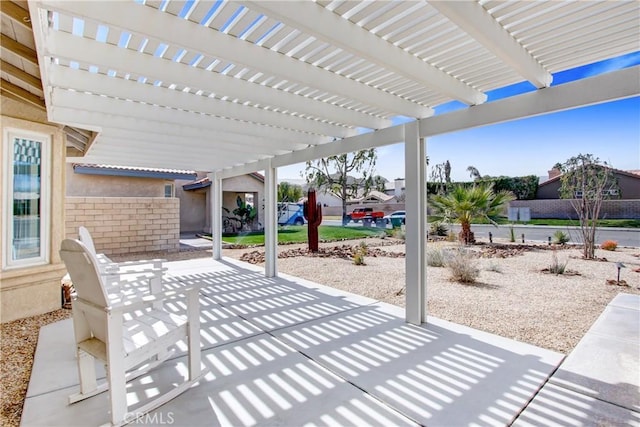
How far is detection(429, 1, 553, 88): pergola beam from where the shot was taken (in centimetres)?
220

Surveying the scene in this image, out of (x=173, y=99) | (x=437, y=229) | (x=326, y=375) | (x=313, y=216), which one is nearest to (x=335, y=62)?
(x=173, y=99)

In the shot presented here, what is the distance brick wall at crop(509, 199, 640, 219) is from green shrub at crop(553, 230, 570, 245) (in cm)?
70

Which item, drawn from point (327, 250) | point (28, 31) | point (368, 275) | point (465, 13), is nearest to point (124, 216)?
point (327, 250)

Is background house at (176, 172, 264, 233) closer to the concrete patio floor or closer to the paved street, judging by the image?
the paved street

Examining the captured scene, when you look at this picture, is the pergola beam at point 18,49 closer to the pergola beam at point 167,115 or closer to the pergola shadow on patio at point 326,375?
the pergola beam at point 167,115

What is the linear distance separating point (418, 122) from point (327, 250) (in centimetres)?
857

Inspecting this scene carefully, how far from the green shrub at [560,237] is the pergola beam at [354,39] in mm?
10808

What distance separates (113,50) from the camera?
2941 mm

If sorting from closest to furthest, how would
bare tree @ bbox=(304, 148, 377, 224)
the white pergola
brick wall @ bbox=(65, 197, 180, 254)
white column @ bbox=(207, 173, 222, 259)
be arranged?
1. the white pergola
2. white column @ bbox=(207, 173, 222, 259)
3. brick wall @ bbox=(65, 197, 180, 254)
4. bare tree @ bbox=(304, 148, 377, 224)

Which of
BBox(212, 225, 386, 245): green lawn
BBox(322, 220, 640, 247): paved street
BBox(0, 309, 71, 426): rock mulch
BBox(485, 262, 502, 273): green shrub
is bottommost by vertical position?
BBox(0, 309, 71, 426): rock mulch

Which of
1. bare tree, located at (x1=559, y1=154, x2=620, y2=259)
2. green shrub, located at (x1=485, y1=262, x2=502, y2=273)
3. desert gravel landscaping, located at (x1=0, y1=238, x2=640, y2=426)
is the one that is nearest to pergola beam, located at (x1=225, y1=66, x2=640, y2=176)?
desert gravel landscaping, located at (x1=0, y1=238, x2=640, y2=426)

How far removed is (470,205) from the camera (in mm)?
11734

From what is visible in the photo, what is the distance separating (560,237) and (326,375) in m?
12.2

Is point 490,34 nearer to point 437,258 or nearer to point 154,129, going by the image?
point 154,129
